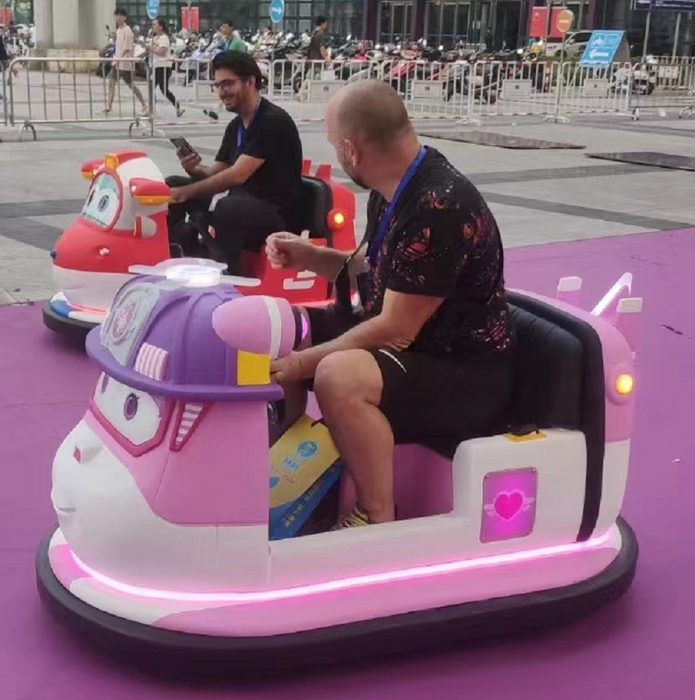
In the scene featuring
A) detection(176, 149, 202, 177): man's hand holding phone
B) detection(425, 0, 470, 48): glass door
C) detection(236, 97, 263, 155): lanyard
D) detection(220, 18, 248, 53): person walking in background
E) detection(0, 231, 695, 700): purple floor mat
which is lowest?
detection(0, 231, 695, 700): purple floor mat

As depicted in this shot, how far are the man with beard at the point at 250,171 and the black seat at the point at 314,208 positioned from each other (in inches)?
3.7

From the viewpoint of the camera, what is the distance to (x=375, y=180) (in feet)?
8.46

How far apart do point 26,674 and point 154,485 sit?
537 millimetres

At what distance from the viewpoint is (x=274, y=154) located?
501 cm

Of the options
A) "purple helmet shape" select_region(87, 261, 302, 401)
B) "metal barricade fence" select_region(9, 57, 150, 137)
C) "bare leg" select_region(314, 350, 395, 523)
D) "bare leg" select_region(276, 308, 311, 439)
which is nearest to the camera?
"purple helmet shape" select_region(87, 261, 302, 401)

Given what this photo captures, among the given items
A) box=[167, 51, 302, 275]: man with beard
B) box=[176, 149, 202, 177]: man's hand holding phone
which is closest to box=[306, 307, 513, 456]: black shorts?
box=[167, 51, 302, 275]: man with beard

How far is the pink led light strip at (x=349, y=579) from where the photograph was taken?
232 cm

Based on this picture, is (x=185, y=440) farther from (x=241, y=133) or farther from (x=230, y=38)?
(x=230, y=38)

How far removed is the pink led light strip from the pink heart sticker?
0.36ft

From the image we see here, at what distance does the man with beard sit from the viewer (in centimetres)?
496

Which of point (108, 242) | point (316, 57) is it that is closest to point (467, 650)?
point (108, 242)

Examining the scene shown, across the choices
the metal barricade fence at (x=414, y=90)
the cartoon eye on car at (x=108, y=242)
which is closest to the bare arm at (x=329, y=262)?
the cartoon eye on car at (x=108, y=242)

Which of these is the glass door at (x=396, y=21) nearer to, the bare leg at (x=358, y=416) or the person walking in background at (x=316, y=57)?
the person walking in background at (x=316, y=57)

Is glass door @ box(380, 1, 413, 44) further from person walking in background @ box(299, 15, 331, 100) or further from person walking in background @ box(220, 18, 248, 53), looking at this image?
person walking in background @ box(220, 18, 248, 53)
